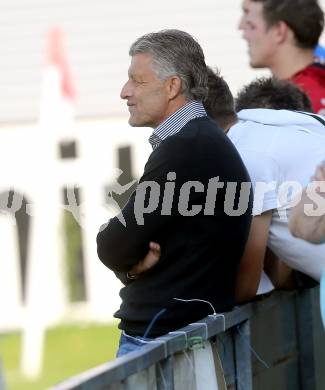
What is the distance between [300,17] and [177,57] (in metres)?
2.05

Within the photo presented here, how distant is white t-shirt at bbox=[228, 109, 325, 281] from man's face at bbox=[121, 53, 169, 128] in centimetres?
38

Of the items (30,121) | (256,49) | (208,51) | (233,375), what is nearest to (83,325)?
(30,121)

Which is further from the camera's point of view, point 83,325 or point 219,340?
point 83,325

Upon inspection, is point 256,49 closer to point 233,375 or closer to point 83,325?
point 233,375

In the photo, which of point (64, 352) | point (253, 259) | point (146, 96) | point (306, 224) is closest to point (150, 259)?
point (253, 259)

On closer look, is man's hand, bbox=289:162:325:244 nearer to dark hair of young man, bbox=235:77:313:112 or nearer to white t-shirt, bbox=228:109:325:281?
white t-shirt, bbox=228:109:325:281

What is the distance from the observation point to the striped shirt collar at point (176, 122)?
4090mm

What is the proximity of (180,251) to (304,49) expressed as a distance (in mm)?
2497

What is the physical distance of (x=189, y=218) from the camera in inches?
157

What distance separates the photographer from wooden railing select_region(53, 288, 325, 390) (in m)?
3.21

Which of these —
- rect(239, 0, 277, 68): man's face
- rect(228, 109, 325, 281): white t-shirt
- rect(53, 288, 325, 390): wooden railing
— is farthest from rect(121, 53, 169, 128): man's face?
rect(239, 0, 277, 68): man's face

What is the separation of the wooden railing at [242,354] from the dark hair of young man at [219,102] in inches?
28.1

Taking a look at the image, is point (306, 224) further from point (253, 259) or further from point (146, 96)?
point (146, 96)

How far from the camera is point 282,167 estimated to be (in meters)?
4.34
